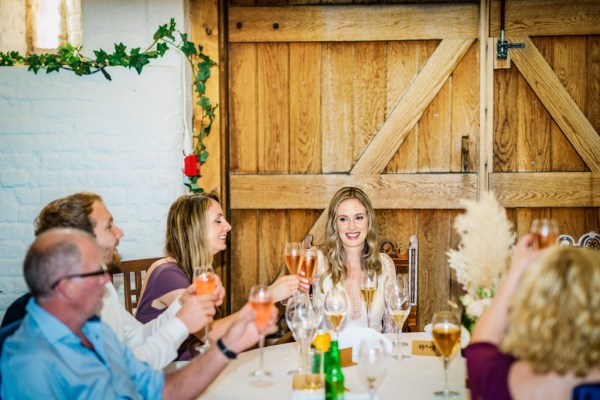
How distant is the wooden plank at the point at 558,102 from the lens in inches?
153

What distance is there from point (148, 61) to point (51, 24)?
Answer: 1467 mm

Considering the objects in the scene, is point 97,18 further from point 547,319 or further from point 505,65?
point 547,319

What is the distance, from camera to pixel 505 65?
3.90 metres

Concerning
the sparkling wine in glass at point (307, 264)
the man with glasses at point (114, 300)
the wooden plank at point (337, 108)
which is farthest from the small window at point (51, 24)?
the sparkling wine in glass at point (307, 264)

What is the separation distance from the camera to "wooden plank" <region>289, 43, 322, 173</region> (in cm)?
401

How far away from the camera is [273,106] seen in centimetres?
404

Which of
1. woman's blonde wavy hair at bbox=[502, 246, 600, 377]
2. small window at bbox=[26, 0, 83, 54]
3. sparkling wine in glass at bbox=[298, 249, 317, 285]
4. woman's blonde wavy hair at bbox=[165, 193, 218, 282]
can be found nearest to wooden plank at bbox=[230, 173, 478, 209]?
woman's blonde wavy hair at bbox=[165, 193, 218, 282]

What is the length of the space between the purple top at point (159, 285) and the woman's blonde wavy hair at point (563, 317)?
1695 mm

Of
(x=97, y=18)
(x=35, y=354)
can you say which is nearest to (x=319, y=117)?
(x=97, y=18)

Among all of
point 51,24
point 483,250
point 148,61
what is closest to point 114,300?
point 483,250

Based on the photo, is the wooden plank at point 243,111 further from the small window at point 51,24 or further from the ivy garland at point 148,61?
the small window at point 51,24

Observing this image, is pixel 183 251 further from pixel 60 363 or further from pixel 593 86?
pixel 593 86

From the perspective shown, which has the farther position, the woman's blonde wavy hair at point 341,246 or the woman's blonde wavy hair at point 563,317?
the woman's blonde wavy hair at point 341,246

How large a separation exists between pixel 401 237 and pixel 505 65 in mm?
1191
